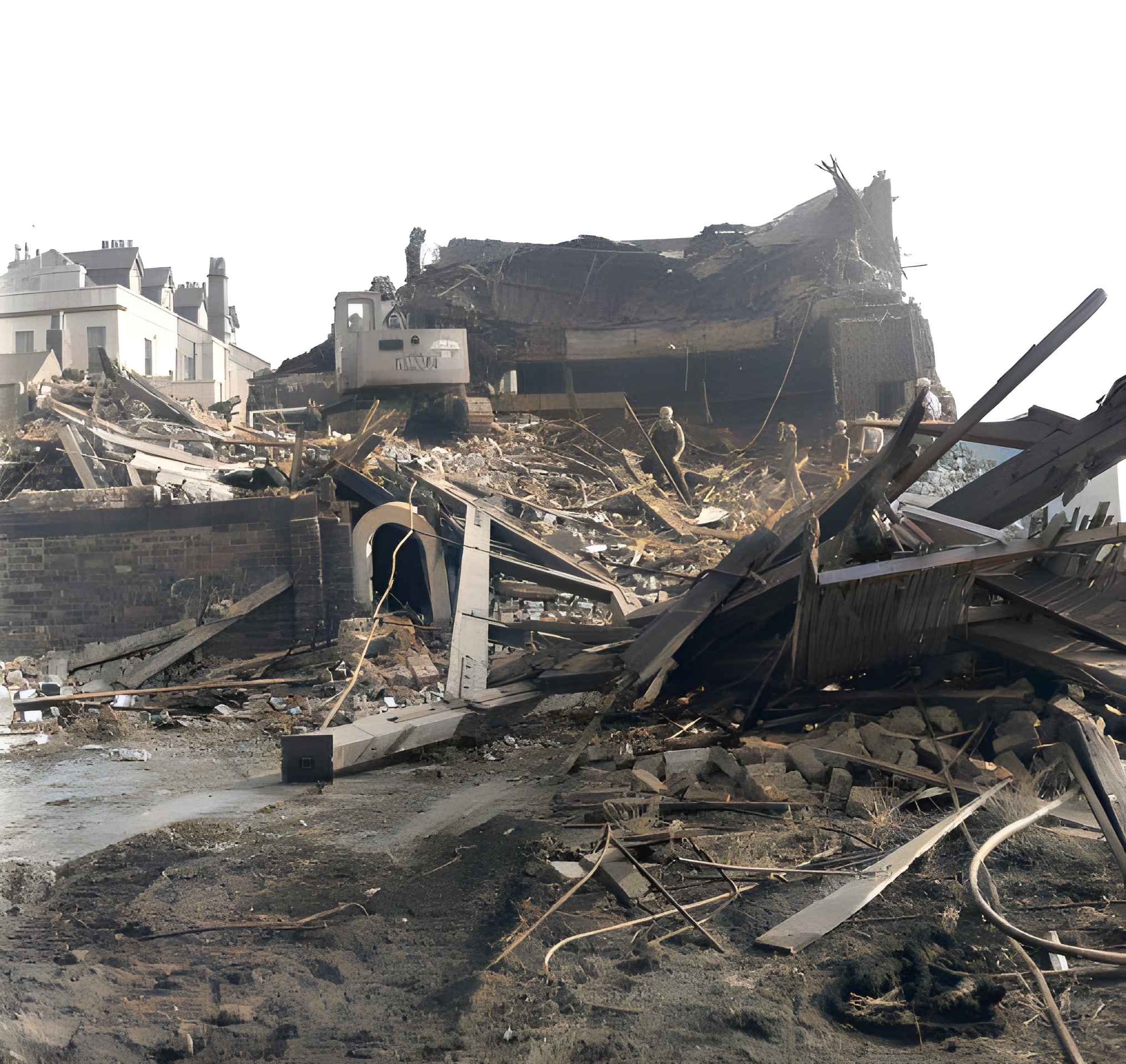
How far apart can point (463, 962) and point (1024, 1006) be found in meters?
1.89

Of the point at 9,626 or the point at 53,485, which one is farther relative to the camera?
the point at 53,485

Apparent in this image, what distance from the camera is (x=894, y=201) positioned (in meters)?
19.8

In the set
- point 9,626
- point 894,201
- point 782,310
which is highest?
point 894,201

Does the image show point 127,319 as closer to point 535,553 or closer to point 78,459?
point 78,459

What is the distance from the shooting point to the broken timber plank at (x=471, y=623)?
757cm

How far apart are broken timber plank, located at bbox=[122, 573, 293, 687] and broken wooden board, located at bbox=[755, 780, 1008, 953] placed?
8808 mm

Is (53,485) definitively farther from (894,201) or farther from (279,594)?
(894,201)

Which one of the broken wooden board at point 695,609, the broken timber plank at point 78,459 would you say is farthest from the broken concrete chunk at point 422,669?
the broken timber plank at point 78,459

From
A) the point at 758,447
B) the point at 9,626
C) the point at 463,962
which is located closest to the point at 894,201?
the point at 758,447

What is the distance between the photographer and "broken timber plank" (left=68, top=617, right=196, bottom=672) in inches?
427

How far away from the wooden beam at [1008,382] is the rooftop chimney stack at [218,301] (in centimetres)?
4404

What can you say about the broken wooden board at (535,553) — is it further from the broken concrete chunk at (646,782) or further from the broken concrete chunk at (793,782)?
the broken concrete chunk at (793,782)

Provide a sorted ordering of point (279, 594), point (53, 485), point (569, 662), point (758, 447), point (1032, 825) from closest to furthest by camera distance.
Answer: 1. point (1032, 825)
2. point (569, 662)
3. point (279, 594)
4. point (53, 485)
5. point (758, 447)

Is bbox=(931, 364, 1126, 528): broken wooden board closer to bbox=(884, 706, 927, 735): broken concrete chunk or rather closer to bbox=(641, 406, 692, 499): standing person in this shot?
bbox=(884, 706, 927, 735): broken concrete chunk
